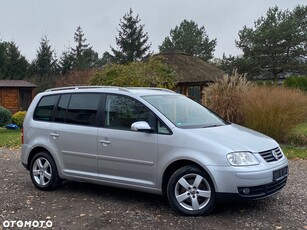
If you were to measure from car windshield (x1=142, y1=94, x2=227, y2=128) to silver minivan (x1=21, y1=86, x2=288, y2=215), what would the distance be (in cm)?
2

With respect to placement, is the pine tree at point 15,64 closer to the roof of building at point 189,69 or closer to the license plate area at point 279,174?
the roof of building at point 189,69

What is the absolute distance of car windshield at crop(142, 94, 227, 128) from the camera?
5.43 meters

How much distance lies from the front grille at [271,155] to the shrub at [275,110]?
20.0ft

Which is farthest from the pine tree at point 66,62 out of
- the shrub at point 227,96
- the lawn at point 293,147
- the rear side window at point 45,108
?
the rear side window at point 45,108

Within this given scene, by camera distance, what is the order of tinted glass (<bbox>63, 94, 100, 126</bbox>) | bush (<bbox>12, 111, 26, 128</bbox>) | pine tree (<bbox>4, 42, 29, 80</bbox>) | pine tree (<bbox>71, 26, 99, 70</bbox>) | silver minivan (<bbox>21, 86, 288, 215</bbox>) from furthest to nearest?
pine tree (<bbox>71, 26, 99, 70</bbox>), pine tree (<bbox>4, 42, 29, 80</bbox>), bush (<bbox>12, 111, 26, 128</bbox>), tinted glass (<bbox>63, 94, 100, 126</bbox>), silver minivan (<bbox>21, 86, 288, 215</bbox>)

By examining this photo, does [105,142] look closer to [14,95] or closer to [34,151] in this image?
[34,151]

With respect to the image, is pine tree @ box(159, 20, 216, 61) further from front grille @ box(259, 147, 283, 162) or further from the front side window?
front grille @ box(259, 147, 283, 162)

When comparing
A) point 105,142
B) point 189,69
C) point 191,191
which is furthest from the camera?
point 189,69

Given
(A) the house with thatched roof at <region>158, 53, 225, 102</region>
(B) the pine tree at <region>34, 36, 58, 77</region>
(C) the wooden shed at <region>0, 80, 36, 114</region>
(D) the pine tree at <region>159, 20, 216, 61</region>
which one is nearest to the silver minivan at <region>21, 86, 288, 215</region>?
(A) the house with thatched roof at <region>158, 53, 225, 102</region>

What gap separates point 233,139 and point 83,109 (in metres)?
2.46

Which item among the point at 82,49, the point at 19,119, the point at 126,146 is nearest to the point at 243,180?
the point at 126,146

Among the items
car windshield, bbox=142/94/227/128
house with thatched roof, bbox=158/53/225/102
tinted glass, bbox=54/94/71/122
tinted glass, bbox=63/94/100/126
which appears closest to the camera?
car windshield, bbox=142/94/227/128

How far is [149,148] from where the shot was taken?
17.1ft

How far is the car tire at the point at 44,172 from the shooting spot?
251 inches
